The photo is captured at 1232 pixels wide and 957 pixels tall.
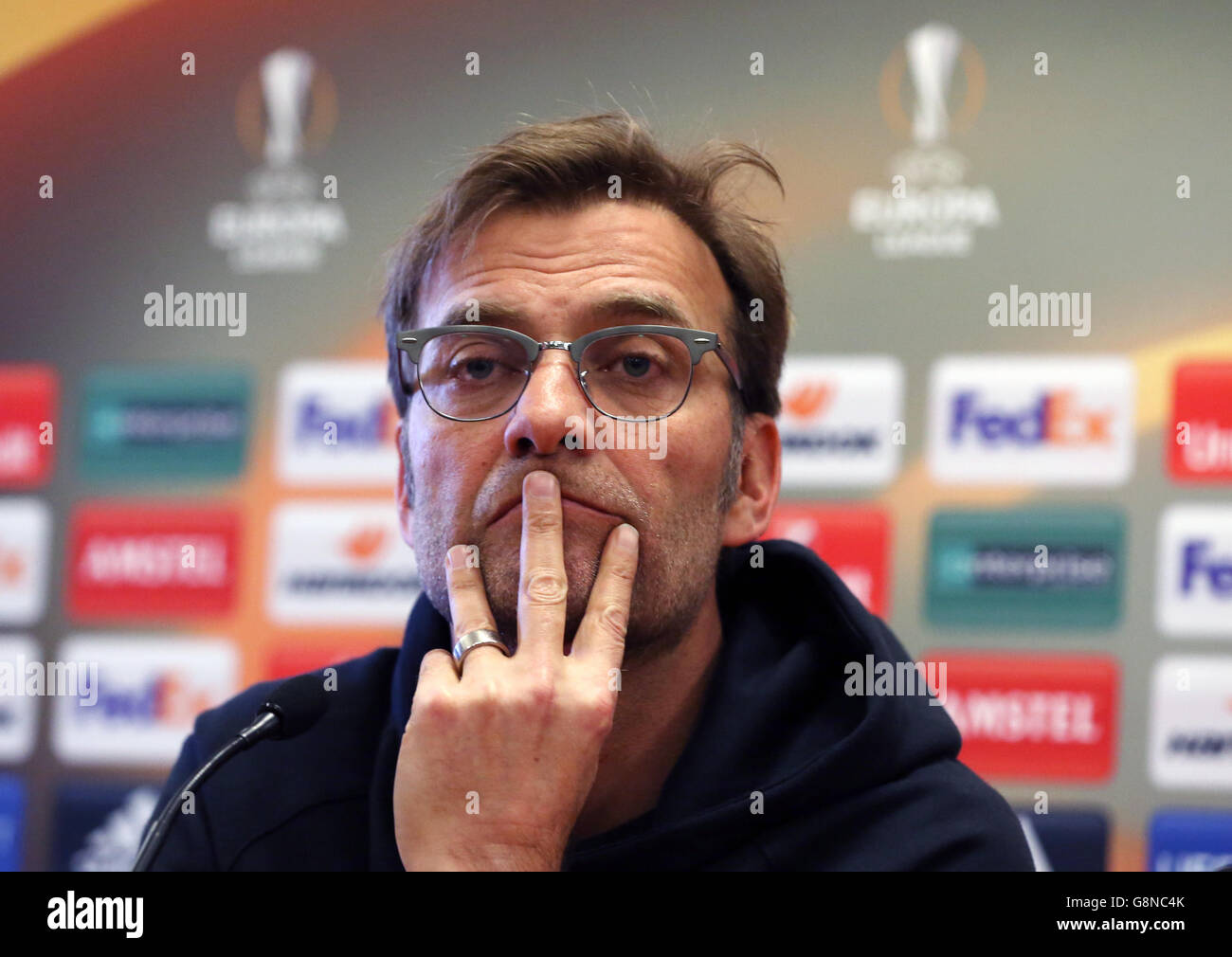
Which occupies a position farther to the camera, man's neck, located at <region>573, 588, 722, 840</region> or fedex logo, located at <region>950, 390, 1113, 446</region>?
fedex logo, located at <region>950, 390, 1113, 446</region>

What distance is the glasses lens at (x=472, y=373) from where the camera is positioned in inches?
57.1

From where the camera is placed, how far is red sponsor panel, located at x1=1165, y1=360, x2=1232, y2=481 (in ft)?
8.77

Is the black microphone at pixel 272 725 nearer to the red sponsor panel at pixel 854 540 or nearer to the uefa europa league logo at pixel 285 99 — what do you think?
the red sponsor panel at pixel 854 540

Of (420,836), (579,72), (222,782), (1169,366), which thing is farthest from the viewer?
(579,72)

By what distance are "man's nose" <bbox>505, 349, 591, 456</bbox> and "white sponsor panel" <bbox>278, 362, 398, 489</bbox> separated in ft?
5.30

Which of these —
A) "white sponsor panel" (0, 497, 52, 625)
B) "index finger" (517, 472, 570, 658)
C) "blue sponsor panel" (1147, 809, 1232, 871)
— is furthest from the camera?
"white sponsor panel" (0, 497, 52, 625)

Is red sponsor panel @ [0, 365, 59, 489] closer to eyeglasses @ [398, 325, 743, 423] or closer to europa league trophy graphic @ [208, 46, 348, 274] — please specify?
europa league trophy graphic @ [208, 46, 348, 274]

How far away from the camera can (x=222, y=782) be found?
1.52m

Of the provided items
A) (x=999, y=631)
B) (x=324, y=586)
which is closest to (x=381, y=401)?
(x=324, y=586)

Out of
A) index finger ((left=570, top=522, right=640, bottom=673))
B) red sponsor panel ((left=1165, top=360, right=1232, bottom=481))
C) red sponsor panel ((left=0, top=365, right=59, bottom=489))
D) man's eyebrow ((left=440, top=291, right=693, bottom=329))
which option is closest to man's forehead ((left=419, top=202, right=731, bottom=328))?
man's eyebrow ((left=440, top=291, right=693, bottom=329))

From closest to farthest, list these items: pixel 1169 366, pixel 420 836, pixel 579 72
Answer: pixel 420 836 < pixel 1169 366 < pixel 579 72

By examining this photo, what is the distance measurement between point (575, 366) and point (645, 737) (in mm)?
542

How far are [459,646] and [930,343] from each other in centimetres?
177

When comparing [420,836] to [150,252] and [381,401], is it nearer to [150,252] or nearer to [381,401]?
[381,401]
